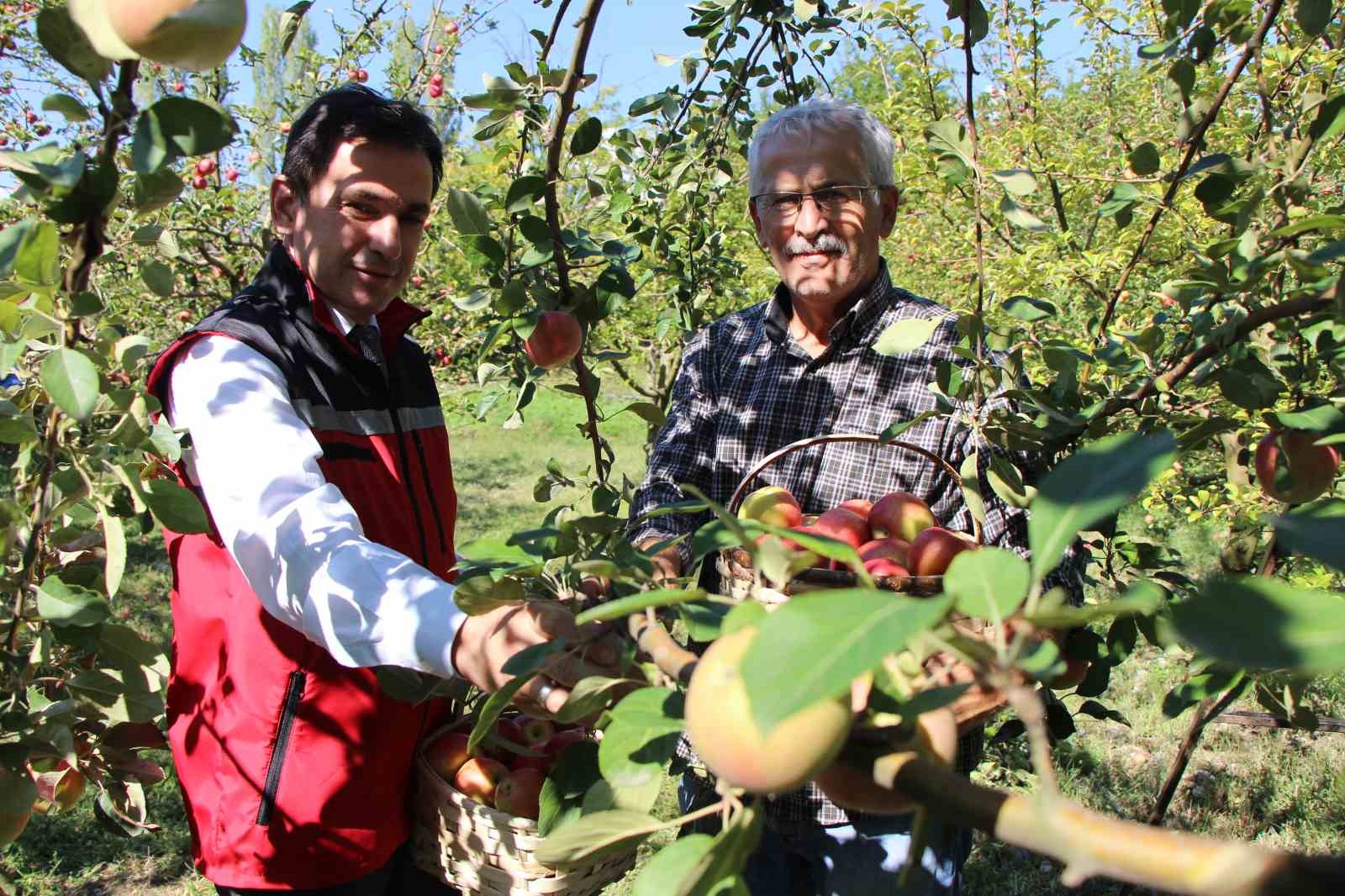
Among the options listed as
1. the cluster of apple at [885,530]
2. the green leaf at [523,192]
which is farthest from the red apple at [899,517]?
the green leaf at [523,192]

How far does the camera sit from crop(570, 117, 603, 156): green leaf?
4.76 ft

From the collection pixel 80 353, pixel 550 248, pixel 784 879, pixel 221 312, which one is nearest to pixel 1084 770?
pixel 784 879

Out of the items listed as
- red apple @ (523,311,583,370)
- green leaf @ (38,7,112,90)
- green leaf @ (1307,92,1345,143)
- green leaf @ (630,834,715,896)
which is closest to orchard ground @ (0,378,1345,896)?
red apple @ (523,311,583,370)

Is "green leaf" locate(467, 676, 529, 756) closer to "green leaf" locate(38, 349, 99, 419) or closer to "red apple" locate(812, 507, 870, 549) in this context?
"green leaf" locate(38, 349, 99, 419)

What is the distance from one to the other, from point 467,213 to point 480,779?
2.70 ft

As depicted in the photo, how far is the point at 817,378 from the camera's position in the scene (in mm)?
1800

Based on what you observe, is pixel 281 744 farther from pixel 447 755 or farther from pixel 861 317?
pixel 861 317

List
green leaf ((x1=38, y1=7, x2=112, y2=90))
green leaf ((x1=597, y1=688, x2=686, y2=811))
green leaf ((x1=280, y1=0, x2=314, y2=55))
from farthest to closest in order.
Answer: green leaf ((x1=280, y1=0, x2=314, y2=55)) → green leaf ((x1=38, y1=7, x2=112, y2=90)) → green leaf ((x1=597, y1=688, x2=686, y2=811))

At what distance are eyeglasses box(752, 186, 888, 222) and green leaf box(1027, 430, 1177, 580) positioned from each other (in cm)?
124

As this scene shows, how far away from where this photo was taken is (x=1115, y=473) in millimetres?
518

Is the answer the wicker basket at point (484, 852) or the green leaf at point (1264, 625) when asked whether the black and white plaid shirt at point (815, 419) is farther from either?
the green leaf at point (1264, 625)

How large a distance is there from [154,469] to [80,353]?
1.60 feet

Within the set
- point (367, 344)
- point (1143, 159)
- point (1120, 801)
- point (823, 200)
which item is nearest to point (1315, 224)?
point (1143, 159)

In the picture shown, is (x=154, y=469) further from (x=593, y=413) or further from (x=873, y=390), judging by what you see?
(x=873, y=390)
